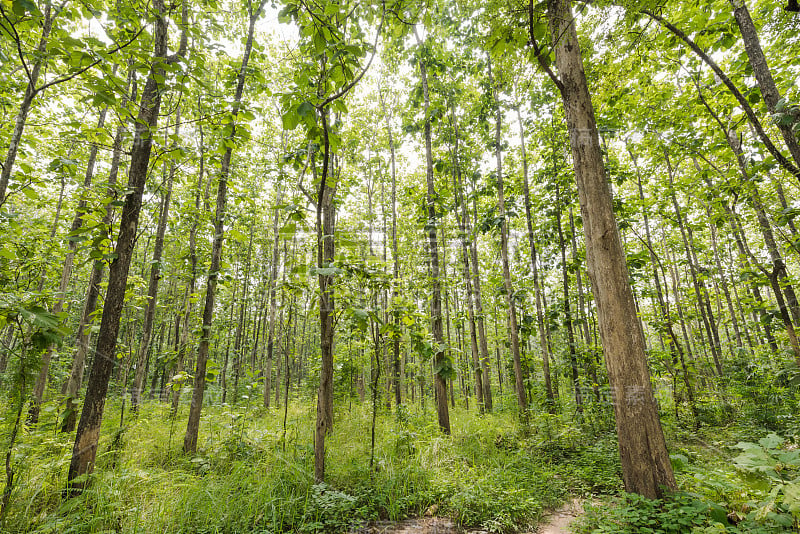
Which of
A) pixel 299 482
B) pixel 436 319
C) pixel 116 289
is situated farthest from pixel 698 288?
pixel 116 289

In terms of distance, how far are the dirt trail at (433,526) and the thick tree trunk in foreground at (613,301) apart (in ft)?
4.12

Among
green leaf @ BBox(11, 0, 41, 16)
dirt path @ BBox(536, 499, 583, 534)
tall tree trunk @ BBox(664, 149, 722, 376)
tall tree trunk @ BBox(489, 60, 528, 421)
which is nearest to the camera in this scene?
green leaf @ BBox(11, 0, 41, 16)

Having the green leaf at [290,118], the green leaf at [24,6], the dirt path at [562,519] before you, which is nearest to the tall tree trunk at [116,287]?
the green leaf at [24,6]

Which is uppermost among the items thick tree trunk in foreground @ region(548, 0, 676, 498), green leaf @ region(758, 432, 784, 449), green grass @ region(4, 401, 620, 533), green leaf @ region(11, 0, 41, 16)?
green leaf @ region(11, 0, 41, 16)

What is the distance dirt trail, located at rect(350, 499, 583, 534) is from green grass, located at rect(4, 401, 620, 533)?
10 cm

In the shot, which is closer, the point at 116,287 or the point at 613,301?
the point at 613,301

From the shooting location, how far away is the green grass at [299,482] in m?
3.21

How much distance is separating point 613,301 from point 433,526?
322 cm

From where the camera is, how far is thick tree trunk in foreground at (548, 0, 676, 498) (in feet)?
9.82

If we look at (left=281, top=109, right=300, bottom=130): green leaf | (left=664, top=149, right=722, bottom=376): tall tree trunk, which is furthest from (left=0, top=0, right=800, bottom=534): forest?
(left=664, top=149, right=722, bottom=376): tall tree trunk

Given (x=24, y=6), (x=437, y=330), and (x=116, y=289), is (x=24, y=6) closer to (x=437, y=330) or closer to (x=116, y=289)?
(x=116, y=289)

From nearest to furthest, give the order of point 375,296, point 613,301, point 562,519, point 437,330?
point 613,301, point 562,519, point 375,296, point 437,330

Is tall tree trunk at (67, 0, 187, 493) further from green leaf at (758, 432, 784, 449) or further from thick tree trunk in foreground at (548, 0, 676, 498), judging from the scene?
green leaf at (758, 432, 784, 449)

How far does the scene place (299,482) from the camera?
399cm
